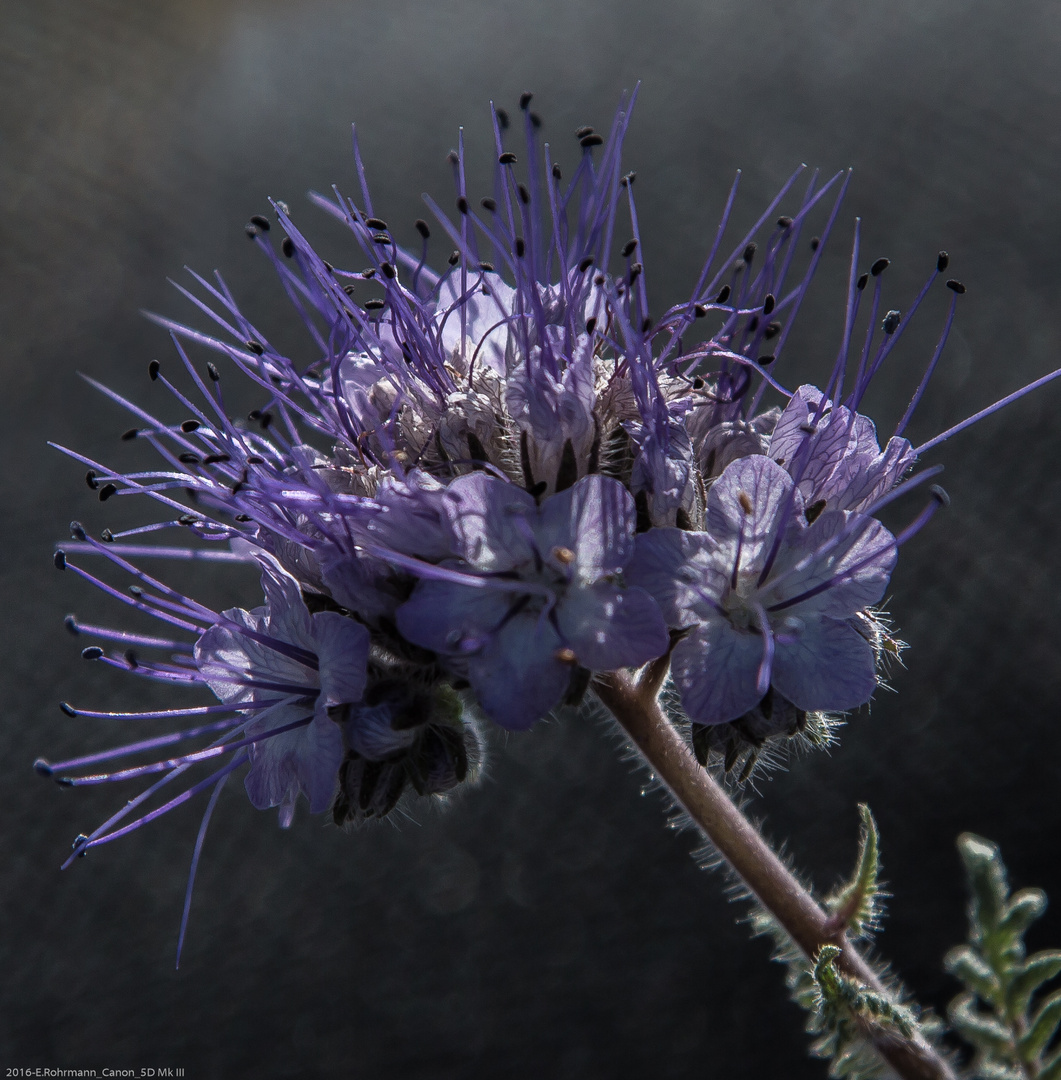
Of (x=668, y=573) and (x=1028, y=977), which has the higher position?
(x=668, y=573)

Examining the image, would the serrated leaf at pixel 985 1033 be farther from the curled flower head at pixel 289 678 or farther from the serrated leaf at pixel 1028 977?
the curled flower head at pixel 289 678

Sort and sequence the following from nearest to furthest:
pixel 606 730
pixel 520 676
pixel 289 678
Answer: pixel 520 676
pixel 289 678
pixel 606 730

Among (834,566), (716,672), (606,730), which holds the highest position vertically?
(834,566)

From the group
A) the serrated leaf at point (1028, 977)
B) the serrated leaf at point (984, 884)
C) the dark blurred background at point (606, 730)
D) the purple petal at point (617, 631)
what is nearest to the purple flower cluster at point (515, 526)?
the purple petal at point (617, 631)

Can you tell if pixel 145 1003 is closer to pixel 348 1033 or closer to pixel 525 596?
pixel 348 1033

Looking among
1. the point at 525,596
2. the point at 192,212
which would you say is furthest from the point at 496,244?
the point at 192,212

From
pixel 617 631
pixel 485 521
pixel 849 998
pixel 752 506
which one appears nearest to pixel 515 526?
pixel 485 521

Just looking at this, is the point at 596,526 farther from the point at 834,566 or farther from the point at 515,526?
the point at 834,566

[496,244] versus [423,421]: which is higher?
[496,244]
